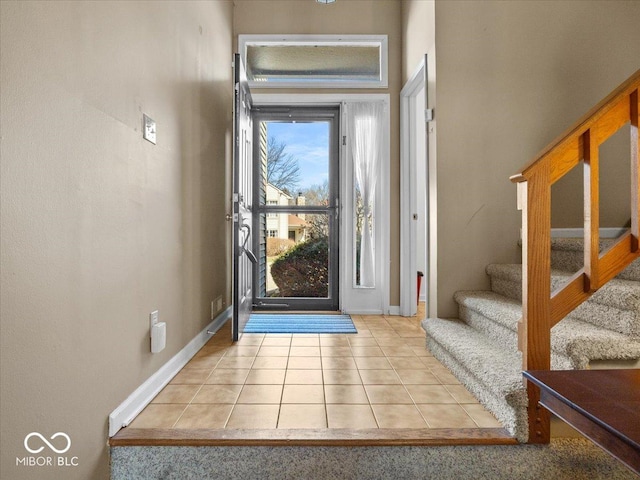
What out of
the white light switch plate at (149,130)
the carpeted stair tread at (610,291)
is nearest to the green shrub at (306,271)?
the carpeted stair tread at (610,291)

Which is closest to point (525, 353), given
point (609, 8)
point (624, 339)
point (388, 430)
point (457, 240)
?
point (624, 339)

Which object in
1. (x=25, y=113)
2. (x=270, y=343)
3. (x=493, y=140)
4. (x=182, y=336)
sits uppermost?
(x=493, y=140)

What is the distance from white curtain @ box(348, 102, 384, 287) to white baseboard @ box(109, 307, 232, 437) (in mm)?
1737

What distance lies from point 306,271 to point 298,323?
2.59ft

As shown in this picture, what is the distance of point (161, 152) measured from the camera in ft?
A: 6.37

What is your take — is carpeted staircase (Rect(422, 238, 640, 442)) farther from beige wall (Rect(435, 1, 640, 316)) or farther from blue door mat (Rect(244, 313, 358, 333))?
blue door mat (Rect(244, 313, 358, 333))

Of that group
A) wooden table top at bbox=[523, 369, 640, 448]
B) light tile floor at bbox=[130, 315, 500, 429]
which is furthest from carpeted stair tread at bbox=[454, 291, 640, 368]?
wooden table top at bbox=[523, 369, 640, 448]

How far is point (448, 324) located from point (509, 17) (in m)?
2.18

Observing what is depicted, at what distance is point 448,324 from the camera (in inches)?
96.6

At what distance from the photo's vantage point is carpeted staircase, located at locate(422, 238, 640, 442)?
4.91 ft

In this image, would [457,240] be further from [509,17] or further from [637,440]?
[637,440]

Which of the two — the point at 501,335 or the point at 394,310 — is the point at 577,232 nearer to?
the point at 501,335

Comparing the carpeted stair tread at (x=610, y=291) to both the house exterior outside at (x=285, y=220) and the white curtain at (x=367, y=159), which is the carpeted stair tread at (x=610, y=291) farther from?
the house exterior outside at (x=285, y=220)

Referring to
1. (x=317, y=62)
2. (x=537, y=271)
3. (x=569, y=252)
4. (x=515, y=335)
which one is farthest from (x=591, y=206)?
(x=317, y=62)
